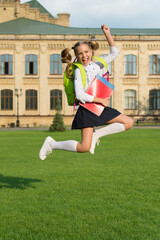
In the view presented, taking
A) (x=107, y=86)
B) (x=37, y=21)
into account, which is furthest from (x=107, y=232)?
(x=37, y=21)

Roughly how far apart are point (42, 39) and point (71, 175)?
38398 millimetres

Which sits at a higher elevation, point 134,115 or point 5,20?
point 5,20

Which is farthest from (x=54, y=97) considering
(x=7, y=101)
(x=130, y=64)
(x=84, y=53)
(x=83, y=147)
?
(x=83, y=147)

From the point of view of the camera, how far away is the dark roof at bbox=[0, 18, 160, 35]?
151ft

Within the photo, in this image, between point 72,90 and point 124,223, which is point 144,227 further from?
point 72,90

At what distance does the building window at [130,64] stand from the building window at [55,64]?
323 inches

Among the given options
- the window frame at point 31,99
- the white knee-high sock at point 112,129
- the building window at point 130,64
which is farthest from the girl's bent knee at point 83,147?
the building window at point 130,64

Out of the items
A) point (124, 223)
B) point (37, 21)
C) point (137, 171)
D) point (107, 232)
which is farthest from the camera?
point (37, 21)

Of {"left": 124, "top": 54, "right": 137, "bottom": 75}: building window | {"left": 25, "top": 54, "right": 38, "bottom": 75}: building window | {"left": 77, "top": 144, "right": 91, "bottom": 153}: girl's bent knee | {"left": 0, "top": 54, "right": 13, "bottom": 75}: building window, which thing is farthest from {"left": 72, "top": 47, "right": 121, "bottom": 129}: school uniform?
{"left": 124, "top": 54, "right": 137, "bottom": 75}: building window

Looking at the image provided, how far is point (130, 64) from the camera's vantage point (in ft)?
152

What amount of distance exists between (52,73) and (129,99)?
33.0 feet

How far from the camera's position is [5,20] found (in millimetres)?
50719

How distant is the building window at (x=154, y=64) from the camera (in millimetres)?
46184

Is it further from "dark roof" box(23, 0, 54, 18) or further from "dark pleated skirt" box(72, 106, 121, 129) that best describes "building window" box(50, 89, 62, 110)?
"dark pleated skirt" box(72, 106, 121, 129)
